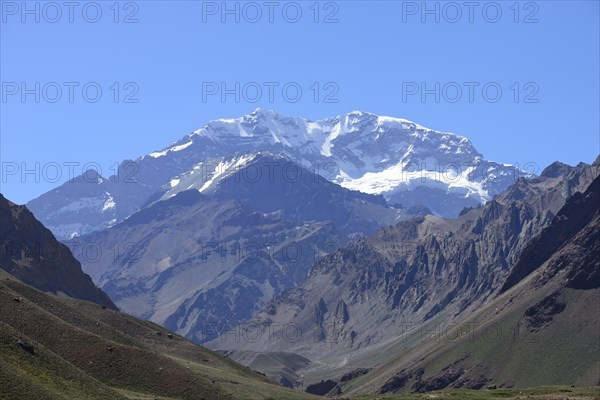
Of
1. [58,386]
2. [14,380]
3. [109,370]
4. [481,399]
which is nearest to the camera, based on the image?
[14,380]

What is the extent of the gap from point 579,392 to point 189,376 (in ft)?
215

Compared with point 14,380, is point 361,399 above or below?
below

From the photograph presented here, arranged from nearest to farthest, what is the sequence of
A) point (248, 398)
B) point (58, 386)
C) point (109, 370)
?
point (58, 386) → point (109, 370) → point (248, 398)

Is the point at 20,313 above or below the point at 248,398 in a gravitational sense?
above

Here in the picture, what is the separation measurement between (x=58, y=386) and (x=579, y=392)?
85.7 m

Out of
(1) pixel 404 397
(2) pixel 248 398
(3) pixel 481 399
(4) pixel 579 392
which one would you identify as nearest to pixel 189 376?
(2) pixel 248 398

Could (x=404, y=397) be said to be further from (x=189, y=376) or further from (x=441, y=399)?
(x=189, y=376)

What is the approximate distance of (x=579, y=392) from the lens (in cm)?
17025

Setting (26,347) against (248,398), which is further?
(248,398)

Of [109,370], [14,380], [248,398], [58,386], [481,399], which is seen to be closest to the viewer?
[14,380]

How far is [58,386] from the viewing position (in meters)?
135

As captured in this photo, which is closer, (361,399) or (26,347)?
(26,347)

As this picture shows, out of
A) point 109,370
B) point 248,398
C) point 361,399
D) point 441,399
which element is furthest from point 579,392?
point 109,370

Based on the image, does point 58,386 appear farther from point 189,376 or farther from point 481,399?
point 481,399
